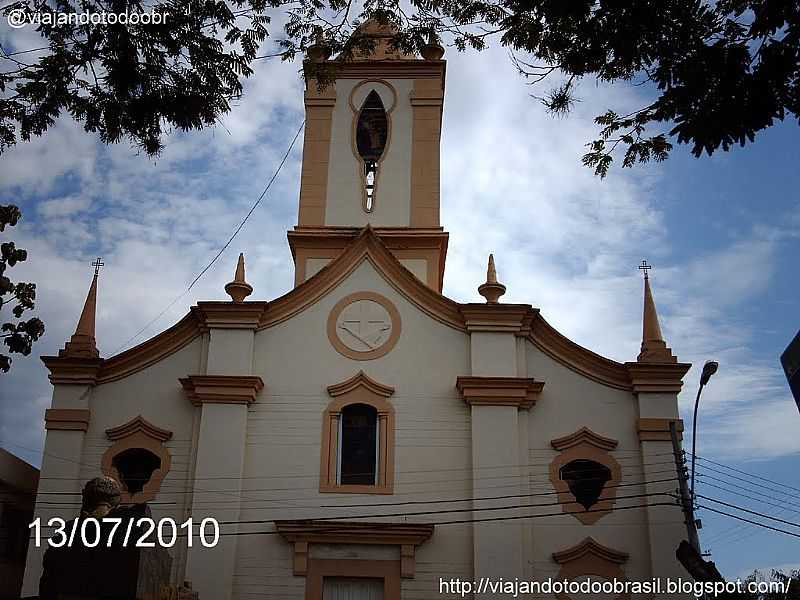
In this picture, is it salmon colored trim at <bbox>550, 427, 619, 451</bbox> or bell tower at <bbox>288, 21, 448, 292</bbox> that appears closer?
salmon colored trim at <bbox>550, 427, 619, 451</bbox>

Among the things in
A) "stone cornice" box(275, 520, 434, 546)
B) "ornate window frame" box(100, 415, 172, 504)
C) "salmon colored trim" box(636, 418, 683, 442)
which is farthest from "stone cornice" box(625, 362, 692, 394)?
"ornate window frame" box(100, 415, 172, 504)

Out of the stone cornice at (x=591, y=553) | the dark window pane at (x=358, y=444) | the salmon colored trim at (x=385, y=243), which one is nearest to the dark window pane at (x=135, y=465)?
the dark window pane at (x=358, y=444)

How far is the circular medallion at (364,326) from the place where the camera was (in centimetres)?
1655

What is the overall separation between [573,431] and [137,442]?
7.67 meters

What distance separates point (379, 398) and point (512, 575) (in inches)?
148

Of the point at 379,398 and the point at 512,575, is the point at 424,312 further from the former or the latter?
the point at 512,575

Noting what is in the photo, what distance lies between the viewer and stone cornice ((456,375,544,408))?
15805 mm

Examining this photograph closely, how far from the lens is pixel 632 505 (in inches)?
605

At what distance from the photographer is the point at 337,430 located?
15945 mm

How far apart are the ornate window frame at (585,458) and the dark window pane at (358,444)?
10.2 feet

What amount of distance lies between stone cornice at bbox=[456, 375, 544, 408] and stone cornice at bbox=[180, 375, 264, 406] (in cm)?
369

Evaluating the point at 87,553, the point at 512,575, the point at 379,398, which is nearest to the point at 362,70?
the point at 379,398

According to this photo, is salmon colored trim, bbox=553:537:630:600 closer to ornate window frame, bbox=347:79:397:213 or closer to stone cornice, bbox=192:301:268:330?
stone cornice, bbox=192:301:268:330

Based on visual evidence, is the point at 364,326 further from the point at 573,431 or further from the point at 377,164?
the point at 377,164
